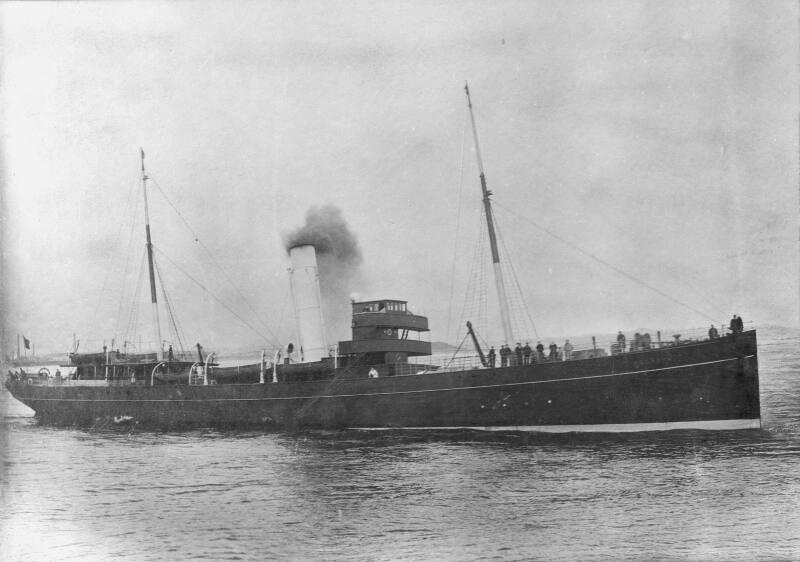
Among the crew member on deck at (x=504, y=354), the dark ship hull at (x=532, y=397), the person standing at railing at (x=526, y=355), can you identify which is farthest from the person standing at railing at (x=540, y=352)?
the crew member on deck at (x=504, y=354)

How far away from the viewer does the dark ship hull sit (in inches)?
683

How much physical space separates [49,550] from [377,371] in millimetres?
12352

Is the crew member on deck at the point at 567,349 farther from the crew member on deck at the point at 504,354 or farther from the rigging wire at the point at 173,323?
the rigging wire at the point at 173,323

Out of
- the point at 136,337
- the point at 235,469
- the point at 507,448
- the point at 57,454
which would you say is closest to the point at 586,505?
the point at 507,448

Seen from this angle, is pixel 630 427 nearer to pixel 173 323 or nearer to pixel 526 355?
pixel 526 355

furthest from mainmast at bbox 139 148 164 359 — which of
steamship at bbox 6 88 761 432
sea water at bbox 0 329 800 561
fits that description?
sea water at bbox 0 329 800 561

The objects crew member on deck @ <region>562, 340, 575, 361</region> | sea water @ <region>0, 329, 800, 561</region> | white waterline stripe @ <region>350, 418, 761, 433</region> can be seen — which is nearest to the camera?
sea water @ <region>0, 329, 800, 561</region>

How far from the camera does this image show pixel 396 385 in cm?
2053

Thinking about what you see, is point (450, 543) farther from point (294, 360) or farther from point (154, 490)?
point (294, 360)

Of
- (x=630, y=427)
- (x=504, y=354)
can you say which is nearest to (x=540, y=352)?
(x=504, y=354)

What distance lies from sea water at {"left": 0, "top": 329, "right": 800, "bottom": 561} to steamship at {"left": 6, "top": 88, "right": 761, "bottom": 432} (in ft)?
3.15

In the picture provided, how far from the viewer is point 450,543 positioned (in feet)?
31.4

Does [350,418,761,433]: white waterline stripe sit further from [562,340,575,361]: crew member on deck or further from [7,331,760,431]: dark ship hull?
[562,340,575,361]: crew member on deck

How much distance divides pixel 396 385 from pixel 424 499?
29.4 ft
